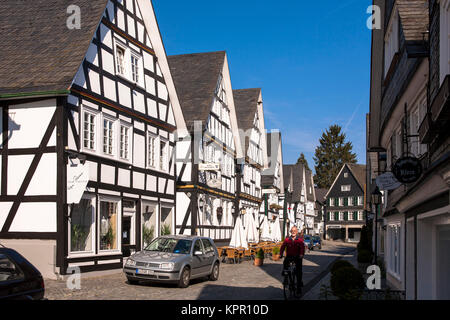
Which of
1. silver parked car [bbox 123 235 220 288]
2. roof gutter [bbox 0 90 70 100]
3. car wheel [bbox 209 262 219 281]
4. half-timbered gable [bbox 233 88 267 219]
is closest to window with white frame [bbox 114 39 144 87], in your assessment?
roof gutter [bbox 0 90 70 100]

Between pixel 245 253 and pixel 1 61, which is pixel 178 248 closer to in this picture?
pixel 1 61

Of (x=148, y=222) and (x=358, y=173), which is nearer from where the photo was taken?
(x=148, y=222)

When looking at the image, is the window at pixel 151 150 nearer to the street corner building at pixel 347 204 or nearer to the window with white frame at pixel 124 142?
the window with white frame at pixel 124 142

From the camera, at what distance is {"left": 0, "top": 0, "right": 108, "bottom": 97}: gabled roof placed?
17172 mm

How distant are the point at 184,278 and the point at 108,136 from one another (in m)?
6.51

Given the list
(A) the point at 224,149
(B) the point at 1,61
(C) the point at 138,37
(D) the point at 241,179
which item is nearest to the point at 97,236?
(B) the point at 1,61

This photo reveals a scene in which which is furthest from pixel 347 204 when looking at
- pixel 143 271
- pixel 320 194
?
pixel 143 271

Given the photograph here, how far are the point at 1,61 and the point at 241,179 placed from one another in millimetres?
21400

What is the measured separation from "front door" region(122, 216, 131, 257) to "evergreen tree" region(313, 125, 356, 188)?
79142mm

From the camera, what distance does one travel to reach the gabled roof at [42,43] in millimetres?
17172

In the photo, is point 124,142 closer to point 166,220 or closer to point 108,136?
point 108,136

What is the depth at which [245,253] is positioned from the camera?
1124 inches

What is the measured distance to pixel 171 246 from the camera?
55.0ft

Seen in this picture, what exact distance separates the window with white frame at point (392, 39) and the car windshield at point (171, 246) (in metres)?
7.62
